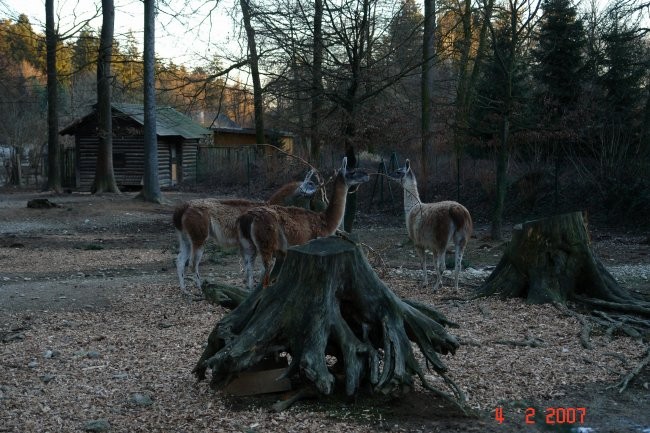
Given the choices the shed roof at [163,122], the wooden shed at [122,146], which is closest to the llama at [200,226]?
the shed roof at [163,122]

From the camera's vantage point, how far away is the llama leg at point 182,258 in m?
9.94

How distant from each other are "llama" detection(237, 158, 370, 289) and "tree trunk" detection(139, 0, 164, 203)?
15802mm

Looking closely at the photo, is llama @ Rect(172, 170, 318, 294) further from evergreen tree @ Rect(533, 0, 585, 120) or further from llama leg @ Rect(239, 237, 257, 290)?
evergreen tree @ Rect(533, 0, 585, 120)

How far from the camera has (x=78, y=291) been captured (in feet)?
32.6

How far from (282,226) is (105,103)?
21885mm

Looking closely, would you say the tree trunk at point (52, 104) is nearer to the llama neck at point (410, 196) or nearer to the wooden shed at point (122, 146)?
the wooden shed at point (122, 146)

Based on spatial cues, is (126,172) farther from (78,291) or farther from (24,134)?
(78,291)

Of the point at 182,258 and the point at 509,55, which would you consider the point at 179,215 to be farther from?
the point at 509,55

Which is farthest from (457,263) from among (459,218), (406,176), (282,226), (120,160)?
(120,160)

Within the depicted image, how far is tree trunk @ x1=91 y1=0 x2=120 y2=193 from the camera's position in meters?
27.4

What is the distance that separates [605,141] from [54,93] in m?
22.2

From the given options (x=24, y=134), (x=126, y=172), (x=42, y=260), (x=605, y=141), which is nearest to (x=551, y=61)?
(x=605, y=141)

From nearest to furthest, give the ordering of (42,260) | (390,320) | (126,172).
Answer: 1. (390,320)
2. (42,260)
3. (126,172)

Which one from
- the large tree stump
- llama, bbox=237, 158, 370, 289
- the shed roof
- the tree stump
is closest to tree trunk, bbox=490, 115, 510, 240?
the large tree stump
